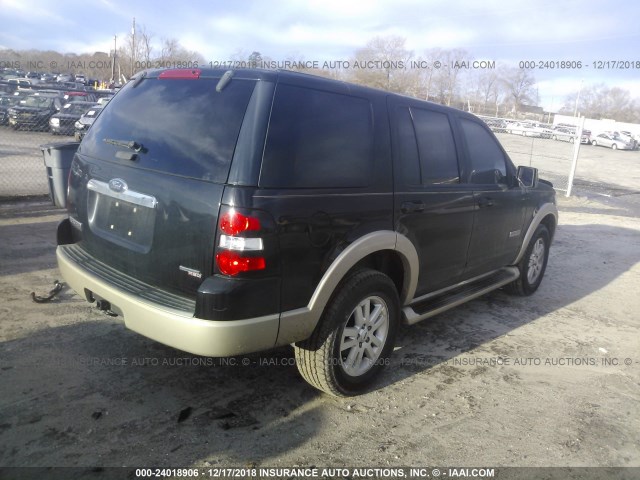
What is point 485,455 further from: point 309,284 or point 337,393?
point 309,284

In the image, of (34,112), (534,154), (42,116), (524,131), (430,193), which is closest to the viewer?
(430,193)

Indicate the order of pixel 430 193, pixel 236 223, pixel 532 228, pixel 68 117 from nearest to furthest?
pixel 236 223 → pixel 430 193 → pixel 532 228 → pixel 68 117

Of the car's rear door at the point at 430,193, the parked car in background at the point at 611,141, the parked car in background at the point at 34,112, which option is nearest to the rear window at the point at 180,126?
the car's rear door at the point at 430,193

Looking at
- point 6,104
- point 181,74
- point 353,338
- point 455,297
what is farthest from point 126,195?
point 6,104

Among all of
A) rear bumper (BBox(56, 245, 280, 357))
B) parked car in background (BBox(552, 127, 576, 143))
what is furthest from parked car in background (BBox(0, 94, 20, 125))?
rear bumper (BBox(56, 245, 280, 357))

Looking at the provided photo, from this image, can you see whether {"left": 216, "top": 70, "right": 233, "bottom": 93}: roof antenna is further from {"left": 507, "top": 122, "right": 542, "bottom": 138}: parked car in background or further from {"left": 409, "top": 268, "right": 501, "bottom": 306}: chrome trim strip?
{"left": 507, "top": 122, "right": 542, "bottom": 138}: parked car in background

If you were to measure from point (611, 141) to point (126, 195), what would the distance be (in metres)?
51.7

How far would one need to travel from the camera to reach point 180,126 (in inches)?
114

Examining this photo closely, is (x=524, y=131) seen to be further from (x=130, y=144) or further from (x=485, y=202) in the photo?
(x=130, y=144)

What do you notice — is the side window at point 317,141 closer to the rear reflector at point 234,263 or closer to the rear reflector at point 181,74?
the rear reflector at point 234,263

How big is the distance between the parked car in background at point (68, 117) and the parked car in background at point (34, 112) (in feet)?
2.54

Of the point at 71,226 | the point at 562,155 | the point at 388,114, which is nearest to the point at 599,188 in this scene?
the point at 562,155

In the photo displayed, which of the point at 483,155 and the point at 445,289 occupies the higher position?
the point at 483,155

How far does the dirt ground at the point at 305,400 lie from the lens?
2789mm
